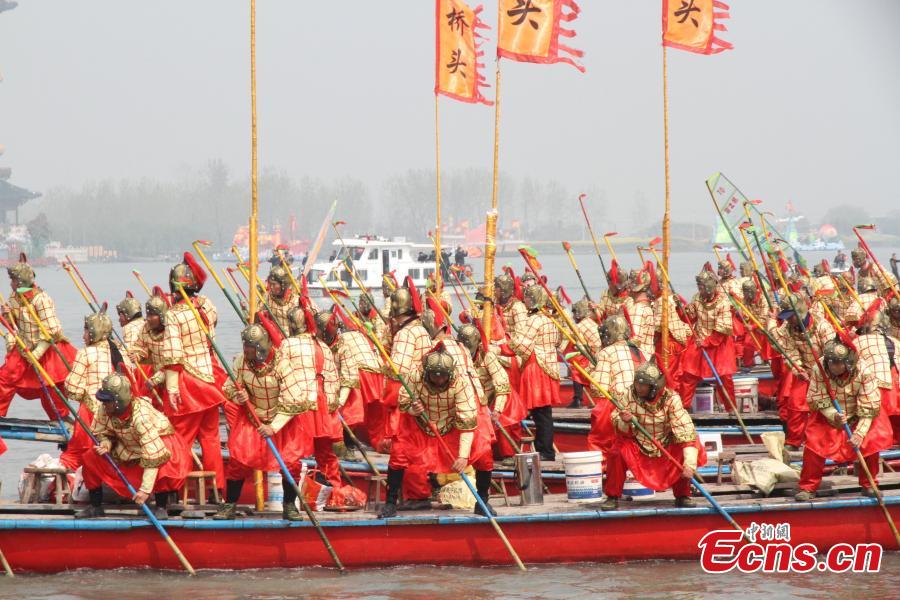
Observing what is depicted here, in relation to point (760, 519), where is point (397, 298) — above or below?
above

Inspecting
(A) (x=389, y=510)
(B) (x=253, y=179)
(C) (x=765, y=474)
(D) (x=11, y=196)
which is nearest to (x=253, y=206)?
(B) (x=253, y=179)

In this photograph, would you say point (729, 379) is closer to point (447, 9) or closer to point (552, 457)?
point (552, 457)

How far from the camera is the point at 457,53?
20625mm

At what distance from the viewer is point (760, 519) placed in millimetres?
12273

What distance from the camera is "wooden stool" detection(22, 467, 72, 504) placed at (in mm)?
13297

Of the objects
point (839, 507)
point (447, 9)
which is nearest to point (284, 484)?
point (839, 507)

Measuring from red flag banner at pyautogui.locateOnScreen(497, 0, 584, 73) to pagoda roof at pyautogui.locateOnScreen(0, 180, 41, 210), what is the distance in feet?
384

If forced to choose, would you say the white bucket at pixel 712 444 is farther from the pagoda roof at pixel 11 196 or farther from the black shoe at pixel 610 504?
the pagoda roof at pixel 11 196

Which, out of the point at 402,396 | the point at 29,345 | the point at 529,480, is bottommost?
the point at 529,480

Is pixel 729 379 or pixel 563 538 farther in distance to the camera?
pixel 729 379

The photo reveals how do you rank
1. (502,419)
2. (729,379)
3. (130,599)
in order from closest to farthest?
1. (130,599)
2. (502,419)
3. (729,379)

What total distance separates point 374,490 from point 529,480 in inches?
98.2

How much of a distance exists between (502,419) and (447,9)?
713 centimetres

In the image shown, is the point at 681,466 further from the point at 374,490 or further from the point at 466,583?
the point at 374,490
